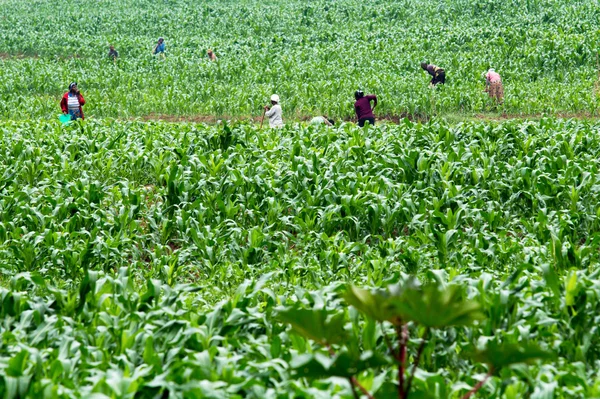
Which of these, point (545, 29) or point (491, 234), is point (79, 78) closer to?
point (545, 29)

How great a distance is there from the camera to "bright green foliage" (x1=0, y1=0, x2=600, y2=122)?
22656 mm

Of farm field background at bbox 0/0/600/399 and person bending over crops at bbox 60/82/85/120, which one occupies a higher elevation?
farm field background at bbox 0/0/600/399

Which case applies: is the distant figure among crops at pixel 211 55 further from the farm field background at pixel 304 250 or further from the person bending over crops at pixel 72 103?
the person bending over crops at pixel 72 103

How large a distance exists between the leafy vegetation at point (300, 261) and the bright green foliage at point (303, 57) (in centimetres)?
706

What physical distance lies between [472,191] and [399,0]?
31.7m

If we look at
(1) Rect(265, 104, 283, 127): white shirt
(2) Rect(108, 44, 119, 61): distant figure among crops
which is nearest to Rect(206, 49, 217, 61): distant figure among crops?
(2) Rect(108, 44, 119, 61): distant figure among crops

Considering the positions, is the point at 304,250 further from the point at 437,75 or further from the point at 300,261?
Answer: the point at 437,75

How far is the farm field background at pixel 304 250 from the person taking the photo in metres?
4.61

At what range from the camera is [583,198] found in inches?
389

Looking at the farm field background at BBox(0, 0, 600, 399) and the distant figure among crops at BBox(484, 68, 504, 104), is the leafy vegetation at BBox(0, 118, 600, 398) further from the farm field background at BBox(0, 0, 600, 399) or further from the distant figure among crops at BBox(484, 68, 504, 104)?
the distant figure among crops at BBox(484, 68, 504, 104)

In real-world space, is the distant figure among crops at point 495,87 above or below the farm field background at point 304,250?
below

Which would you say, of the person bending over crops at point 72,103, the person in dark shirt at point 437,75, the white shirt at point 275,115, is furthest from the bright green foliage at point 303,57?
the white shirt at point 275,115

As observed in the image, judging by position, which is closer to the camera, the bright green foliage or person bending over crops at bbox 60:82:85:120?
person bending over crops at bbox 60:82:85:120

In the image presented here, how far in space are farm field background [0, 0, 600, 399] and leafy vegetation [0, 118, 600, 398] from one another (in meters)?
0.02
